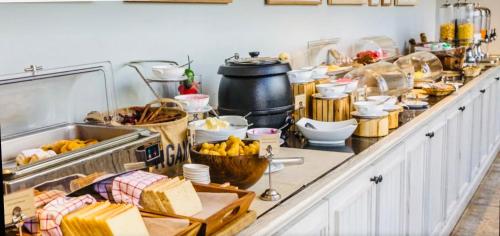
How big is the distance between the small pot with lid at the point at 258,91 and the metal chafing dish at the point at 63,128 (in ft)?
1.26

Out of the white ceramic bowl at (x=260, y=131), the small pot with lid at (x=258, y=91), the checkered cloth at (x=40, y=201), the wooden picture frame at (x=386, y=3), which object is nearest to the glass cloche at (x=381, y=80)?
the small pot with lid at (x=258, y=91)

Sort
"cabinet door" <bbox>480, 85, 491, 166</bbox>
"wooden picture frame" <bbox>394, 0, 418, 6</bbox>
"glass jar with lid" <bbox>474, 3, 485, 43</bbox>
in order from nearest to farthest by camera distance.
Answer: "cabinet door" <bbox>480, 85, 491, 166</bbox>
"wooden picture frame" <bbox>394, 0, 418, 6</bbox>
"glass jar with lid" <bbox>474, 3, 485, 43</bbox>

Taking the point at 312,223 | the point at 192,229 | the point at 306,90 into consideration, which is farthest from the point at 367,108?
the point at 192,229

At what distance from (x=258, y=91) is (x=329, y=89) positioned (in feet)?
1.23

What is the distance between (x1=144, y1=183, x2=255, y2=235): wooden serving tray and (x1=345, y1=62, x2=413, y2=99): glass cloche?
1.34 meters

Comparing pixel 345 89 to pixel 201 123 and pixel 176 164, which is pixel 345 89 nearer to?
pixel 201 123

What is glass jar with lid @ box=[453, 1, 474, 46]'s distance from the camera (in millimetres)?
4320

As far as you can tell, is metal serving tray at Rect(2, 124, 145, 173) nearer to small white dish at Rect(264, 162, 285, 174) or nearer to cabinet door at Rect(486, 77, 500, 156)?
small white dish at Rect(264, 162, 285, 174)

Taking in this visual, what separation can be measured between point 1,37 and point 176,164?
0.55 m

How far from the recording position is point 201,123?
1619 millimetres

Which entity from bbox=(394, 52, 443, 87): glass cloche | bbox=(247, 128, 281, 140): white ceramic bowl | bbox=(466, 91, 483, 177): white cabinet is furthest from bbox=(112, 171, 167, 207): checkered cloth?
bbox=(466, 91, 483, 177): white cabinet

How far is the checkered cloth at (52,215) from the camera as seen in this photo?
3.03 feet

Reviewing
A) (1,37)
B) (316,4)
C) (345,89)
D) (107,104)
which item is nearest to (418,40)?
(316,4)

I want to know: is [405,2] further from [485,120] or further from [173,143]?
[173,143]
